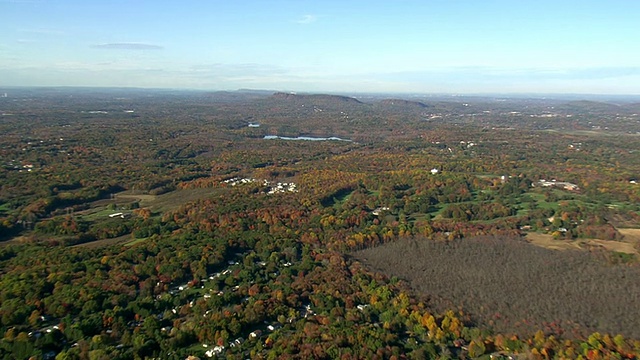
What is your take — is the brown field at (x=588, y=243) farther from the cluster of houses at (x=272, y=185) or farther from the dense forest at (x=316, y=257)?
the cluster of houses at (x=272, y=185)

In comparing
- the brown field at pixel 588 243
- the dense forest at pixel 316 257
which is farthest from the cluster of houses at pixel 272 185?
the brown field at pixel 588 243

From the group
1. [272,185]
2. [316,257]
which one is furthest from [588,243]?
[272,185]

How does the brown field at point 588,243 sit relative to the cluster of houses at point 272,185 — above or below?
below

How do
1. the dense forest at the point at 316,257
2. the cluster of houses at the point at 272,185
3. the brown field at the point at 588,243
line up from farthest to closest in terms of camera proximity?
1. the cluster of houses at the point at 272,185
2. the brown field at the point at 588,243
3. the dense forest at the point at 316,257

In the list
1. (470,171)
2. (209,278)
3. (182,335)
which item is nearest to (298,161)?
(470,171)

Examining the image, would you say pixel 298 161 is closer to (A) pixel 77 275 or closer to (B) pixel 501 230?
(B) pixel 501 230

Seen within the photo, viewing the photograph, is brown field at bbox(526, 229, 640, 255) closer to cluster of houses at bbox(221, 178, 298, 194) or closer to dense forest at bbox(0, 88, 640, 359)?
dense forest at bbox(0, 88, 640, 359)

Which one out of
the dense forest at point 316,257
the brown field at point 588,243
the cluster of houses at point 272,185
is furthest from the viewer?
the cluster of houses at point 272,185

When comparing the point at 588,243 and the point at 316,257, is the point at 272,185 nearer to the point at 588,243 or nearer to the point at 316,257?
the point at 316,257
